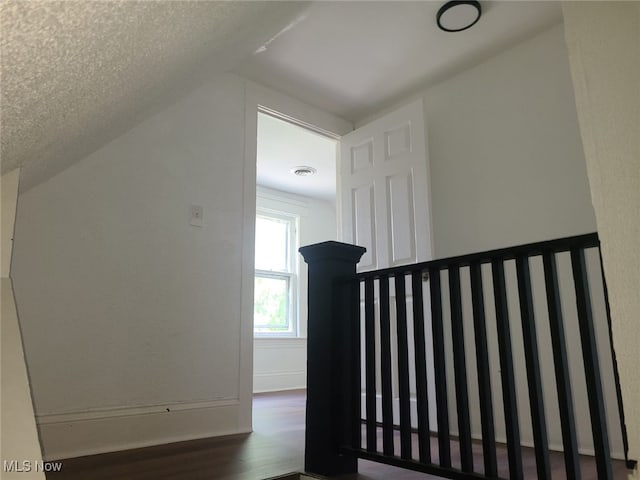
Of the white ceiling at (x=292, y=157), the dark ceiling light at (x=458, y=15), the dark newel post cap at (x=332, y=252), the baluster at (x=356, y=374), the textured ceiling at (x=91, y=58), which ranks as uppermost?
the white ceiling at (x=292, y=157)

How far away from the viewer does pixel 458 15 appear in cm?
231

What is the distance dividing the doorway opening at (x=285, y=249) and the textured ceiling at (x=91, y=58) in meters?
3.08

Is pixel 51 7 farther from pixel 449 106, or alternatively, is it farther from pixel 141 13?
pixel 449 106

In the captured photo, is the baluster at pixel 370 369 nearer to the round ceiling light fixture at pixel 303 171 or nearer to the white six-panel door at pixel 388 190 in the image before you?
the white six-panel door at pixel 388 190

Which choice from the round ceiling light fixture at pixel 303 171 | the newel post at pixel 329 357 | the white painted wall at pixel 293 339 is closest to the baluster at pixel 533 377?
the newel post at pixel 329 357

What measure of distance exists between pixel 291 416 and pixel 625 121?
2.82 m

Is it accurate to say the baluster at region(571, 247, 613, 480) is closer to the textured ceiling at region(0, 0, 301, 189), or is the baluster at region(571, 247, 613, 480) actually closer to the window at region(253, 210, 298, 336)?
the textured ceiling at region(0, 0, 301, 189)

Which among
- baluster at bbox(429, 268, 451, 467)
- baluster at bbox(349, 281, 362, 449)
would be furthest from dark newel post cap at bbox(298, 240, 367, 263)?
baluster at bbox(429, 268, 451, 467)

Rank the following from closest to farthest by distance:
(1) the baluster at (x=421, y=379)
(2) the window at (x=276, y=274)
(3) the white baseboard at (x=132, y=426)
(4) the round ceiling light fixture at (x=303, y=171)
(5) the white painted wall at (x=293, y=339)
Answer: (1) the baluster at (x=421, y=379), (3) the white baseboard at (x=132, y=426), (4) the round ceiling light fixture at (x=303, y=171), (5) the white painted wall at (x=293, y=339), (2) the window at (x=276, y=274)

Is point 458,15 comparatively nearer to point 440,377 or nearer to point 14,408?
point 440,377

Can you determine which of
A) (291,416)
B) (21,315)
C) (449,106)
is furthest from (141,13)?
(291,416)

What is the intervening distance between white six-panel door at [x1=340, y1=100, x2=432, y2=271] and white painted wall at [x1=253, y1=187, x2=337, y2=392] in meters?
2.13

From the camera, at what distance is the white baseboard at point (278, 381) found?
4812 millimetres

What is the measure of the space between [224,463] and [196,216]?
129 centimetres
